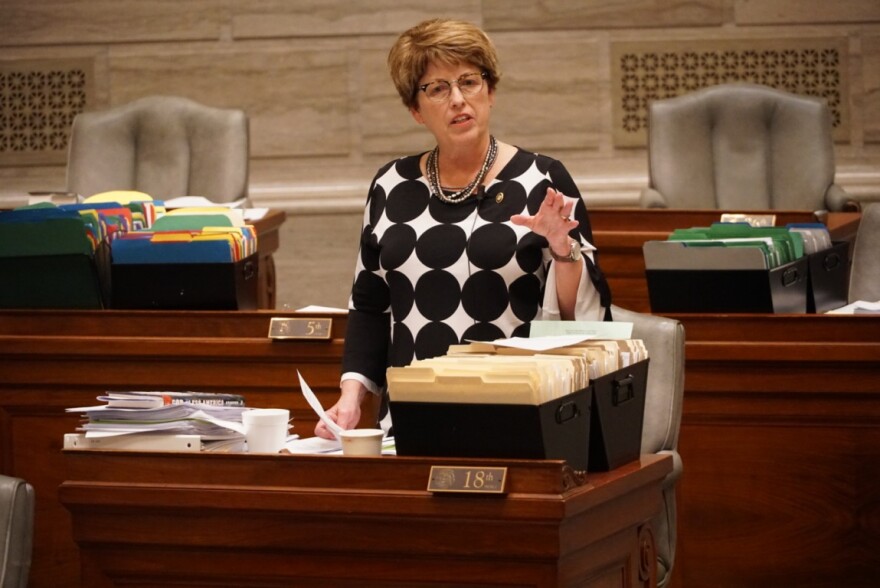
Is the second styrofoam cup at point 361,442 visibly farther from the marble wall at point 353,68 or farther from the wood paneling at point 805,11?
the wood paneling at point 805,11

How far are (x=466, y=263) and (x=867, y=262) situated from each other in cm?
169

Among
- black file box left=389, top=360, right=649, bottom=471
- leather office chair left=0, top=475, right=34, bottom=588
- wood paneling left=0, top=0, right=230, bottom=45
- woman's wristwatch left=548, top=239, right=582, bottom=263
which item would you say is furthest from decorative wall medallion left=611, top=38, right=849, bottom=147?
leather office chair left=0, top=475, right=34, bottom=588

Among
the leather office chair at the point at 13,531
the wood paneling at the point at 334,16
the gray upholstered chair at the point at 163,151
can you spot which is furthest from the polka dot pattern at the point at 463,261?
the wood paneling at the point at 334,16

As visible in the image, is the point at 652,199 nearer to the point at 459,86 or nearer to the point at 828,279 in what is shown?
the point at 828,279

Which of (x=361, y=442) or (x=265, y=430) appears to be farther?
(x=265, y=430)

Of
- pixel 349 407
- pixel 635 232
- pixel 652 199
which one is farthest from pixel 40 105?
pixel 349 407

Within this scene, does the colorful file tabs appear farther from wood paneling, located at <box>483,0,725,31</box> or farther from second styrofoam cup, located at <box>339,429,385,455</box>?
wood paneling, located at <box>483,0,725,31</box>

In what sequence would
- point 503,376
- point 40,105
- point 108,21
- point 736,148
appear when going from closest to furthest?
point 503,376 < point 736,148 < point 108,21 < point 40,105

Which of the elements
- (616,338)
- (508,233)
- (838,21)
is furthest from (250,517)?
(838,21)

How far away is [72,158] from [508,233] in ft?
12.6

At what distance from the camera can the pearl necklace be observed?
9.72 feet

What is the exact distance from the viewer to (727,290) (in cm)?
363

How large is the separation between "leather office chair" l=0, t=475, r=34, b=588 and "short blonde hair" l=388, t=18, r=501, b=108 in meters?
1.19

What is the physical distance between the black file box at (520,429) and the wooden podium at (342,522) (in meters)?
0.03
